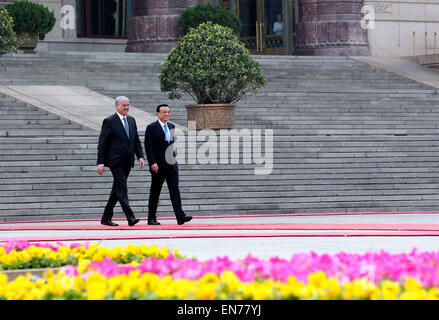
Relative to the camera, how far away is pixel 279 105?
23453 millimetres

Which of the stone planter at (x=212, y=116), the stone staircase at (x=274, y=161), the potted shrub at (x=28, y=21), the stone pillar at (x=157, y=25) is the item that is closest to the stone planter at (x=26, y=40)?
the potted shrub at (x=28, y=21)

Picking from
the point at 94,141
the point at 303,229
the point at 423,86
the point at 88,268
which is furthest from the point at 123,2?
the point at 88,268

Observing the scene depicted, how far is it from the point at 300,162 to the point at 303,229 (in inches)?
199

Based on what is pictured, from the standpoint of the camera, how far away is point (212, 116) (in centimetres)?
1981

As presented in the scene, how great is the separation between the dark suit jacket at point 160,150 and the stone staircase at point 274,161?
241 centimetres

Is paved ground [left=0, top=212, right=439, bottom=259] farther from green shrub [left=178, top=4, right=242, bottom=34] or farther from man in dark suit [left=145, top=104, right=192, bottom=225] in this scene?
green shrub [left=178, top=4, right=242, bottom=34]

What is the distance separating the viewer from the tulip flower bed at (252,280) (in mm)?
5363

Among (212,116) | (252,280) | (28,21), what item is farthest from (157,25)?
(252,280)

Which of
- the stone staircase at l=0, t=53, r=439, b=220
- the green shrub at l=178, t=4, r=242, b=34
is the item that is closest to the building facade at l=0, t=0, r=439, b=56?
the green shrub at l=178, t=4, r=242, b=34

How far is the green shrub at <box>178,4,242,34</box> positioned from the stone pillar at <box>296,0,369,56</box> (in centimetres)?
314

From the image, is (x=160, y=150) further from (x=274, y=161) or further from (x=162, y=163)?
(x=274, y=161)

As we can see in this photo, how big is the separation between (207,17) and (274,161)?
494 inches

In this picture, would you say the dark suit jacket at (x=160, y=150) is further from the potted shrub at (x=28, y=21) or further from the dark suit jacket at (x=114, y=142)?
the potted shrub at (x=28, y=21)

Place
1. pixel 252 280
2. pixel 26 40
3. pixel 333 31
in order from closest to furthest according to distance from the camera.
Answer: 1. pixel 252 280
2. pixel 26 40
3. pixel 333 31
